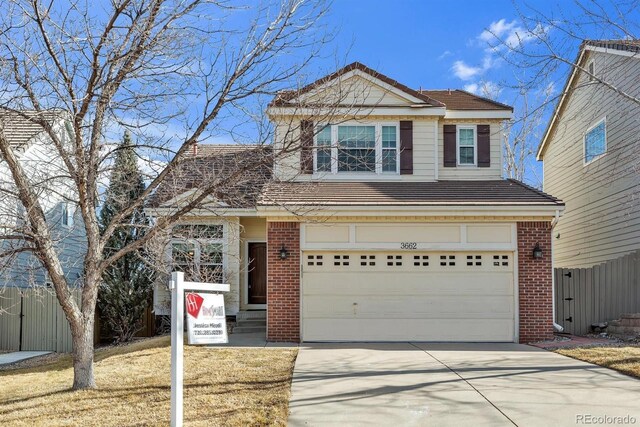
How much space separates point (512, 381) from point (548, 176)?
15.9 meters

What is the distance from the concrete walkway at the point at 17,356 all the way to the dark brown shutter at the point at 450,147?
1112 cm

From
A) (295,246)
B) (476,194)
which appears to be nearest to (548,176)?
(476,194)

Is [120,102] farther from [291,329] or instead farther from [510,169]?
[510,169]

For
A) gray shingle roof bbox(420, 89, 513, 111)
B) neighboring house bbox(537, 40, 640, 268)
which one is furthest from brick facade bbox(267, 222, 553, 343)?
gray shingle roof bbox(420, 89, 513, 111)

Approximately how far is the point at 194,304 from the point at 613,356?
747 centimetres

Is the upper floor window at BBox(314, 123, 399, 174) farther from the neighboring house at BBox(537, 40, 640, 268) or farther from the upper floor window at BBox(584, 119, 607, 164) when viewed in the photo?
the upper floor window at BBox(584, 119, 607, 164)

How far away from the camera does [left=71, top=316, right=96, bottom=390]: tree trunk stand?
25.7 ft

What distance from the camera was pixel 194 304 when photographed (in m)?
5.89

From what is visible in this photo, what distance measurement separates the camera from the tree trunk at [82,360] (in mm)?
7828

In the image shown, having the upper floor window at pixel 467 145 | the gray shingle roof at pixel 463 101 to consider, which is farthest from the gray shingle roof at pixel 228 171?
the gray shingle roof at pixel 463 101

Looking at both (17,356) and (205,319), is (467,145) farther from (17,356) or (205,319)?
(17,356)

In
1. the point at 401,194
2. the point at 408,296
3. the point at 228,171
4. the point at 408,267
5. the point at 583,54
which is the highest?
the point at 583,54

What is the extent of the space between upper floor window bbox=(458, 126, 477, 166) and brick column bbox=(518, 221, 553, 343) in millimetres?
3047

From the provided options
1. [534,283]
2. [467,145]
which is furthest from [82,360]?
[467,145]
